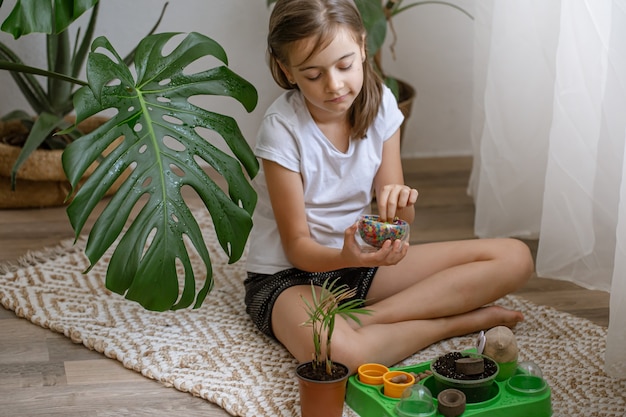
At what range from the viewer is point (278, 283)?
1.74 m

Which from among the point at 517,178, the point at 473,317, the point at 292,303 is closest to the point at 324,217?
the point at 292,303

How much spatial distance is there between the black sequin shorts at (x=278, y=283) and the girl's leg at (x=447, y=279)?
0.08ft

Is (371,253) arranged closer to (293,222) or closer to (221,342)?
(293,222)

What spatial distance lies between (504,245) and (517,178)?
456mm

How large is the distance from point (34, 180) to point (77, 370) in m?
1.01

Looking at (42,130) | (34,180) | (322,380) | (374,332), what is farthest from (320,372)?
(34,180)

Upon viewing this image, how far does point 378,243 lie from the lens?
1.53m

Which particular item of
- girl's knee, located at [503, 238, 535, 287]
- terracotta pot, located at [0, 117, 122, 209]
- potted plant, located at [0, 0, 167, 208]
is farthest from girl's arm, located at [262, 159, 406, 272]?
terracotta pot, located at [0, 117, 122, 209]

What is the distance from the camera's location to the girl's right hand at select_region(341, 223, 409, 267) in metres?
1.51

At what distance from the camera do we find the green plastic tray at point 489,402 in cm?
143

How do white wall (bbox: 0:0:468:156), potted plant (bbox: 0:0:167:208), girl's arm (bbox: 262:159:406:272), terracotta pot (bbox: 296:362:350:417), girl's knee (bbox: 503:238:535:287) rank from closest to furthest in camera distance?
terracotta pot (bbox: 296:362:350:417) < girl's arm (bbox: 262:159:406:272) < girl's knee (bbox: 503:238:535:287) < potted plant (bbox: 0:0:167:208) < white wall (bbox: 0:0:468:156)

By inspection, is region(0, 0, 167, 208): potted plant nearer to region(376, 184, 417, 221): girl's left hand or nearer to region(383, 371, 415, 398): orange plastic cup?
region(376, 184, 417, 221): girl's left hand

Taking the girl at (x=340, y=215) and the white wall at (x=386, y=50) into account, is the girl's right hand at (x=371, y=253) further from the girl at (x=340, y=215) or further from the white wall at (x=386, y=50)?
the white wall at (x=386, y=50)

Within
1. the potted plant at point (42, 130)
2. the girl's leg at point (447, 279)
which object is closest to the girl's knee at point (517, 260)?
the girl's leg at point (447, 279)
